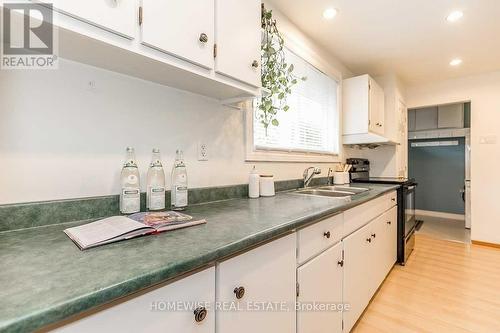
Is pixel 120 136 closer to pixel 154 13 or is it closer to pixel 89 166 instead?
pixel 89 166

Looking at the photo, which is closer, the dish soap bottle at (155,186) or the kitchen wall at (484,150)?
the dish soap bottle at (155,186)

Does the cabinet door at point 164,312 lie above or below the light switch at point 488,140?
below

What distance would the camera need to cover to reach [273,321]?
949 mm

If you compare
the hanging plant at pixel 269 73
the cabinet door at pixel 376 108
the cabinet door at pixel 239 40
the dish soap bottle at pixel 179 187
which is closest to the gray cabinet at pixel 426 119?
the cabinet door at pixel 376 108

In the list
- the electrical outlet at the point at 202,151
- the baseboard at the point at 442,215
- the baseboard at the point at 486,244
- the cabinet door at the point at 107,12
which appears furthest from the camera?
the baseboard at the point at 442,215

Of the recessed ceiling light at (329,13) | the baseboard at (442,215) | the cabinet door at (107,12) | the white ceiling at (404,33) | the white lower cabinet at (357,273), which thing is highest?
the white ceiling at (404,33)

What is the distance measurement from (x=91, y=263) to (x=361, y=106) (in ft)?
10.1

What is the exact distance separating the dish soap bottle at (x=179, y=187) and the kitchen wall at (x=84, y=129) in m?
0.08

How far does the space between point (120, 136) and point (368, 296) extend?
1.93 meters

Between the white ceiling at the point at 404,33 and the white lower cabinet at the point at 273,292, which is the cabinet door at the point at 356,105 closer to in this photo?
the white ceiling at the point at 404,33

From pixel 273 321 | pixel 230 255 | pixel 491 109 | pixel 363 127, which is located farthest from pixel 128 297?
pixel 491 109

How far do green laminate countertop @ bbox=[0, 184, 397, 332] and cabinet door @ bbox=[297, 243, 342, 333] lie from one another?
302 millimetres

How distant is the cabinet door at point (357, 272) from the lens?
1507 millimetres

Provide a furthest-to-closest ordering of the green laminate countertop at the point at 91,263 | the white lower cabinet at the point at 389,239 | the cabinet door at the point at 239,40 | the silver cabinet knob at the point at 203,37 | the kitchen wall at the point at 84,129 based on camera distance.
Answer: the white lower cabinet at the point at 389,239
the cabinet door at the point at 239,40
the silver cabinet knob at the point at 203,37
the kitchen wall at the point at 84,129
the green laminate countertop at the point at 91,263
